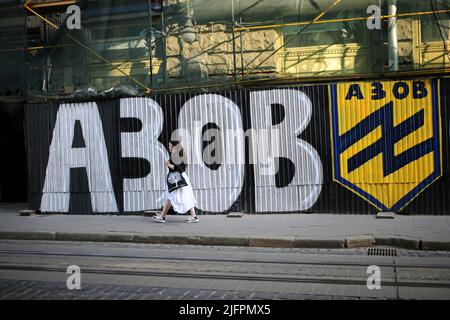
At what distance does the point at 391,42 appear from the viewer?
12531 mm

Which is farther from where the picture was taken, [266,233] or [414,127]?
[414,127]

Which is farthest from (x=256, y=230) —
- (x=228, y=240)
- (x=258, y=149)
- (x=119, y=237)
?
(x=119, y=237)

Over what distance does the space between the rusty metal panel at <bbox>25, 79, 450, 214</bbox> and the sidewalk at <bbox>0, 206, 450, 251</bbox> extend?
1.59 feet

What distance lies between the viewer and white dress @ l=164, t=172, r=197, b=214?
12.0 meters

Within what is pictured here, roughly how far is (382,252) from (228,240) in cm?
264

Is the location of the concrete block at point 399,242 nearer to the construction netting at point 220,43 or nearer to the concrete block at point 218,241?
A: the concrete block at point 218,241

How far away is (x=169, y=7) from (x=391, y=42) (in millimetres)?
5206

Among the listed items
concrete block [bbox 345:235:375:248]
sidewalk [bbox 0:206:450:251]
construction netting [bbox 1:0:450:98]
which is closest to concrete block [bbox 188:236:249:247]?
sidewalk [bbox 0:206:450:251]

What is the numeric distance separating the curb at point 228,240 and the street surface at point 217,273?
17cm

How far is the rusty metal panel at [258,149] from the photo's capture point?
39.1ft

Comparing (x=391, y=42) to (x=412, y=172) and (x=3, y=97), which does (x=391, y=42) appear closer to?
(x=412, y=172)

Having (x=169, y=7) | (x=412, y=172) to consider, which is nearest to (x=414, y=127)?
(x=412, y=172)

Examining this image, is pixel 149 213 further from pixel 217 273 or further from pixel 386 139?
pixel 217 273

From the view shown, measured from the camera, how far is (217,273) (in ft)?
25.6
